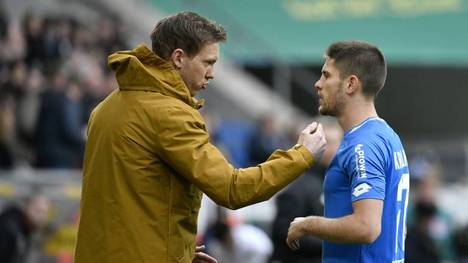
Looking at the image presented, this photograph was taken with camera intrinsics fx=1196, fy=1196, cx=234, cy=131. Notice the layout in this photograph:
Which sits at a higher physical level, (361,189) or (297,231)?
(361,189)

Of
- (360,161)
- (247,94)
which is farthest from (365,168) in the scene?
(247,94)

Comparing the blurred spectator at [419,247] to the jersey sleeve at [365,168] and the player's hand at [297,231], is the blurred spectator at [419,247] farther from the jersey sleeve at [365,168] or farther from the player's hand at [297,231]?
the jersey sleeve at [365,168]

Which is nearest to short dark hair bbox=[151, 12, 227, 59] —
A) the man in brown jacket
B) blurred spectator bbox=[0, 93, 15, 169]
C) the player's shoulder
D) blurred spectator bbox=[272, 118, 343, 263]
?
the man in brown jacket

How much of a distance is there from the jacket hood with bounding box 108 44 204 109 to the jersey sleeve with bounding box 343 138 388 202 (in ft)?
2.59

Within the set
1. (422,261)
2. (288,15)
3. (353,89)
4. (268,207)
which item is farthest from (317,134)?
(288,15)

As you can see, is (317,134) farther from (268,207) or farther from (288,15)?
(288,15)

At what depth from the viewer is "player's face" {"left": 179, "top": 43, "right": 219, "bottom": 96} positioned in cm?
559

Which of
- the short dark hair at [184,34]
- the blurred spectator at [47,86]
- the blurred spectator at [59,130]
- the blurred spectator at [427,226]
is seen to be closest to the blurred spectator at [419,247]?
the blurred spectator at [427,226]

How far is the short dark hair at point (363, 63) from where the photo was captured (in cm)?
561

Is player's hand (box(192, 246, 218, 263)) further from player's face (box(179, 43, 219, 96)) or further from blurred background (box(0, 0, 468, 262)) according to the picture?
blurred background (box(0, 0, 468, 262))

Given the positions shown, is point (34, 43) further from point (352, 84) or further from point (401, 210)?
point (401, 210)

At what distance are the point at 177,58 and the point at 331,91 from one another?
0.74 metres

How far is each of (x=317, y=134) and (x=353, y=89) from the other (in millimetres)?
273

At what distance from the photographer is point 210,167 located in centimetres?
540
